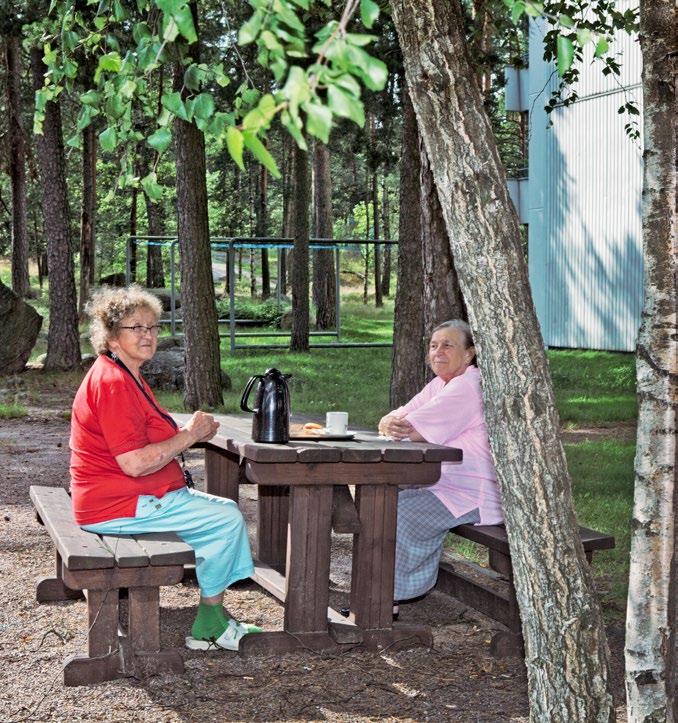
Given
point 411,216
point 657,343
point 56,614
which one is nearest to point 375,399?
point 411,216

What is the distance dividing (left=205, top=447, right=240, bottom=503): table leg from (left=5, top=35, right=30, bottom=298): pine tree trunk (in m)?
18.6

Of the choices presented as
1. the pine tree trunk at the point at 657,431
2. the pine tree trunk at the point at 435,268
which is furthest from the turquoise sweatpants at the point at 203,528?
the pine tree trunk at the point at 435,268

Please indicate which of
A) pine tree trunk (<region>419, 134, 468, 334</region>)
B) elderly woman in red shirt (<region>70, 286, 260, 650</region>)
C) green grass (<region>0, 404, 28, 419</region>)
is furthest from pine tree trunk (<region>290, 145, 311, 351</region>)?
elderly woman in red shirt (<region>70, 286, 260, 650</region>)

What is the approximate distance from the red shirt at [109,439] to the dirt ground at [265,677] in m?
0.68

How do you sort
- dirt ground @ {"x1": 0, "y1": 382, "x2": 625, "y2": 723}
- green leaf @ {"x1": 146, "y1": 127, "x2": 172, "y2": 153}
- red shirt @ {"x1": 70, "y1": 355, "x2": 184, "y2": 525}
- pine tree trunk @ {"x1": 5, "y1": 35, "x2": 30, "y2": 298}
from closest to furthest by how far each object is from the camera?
green leaf @ {"x1": 146, "y1": 127, "x2": 172, "y2": 153}
dirt ground @ {"x1": 0, "y1": 382, "x2": 625, "y2": 723}
red shirt @ {"x1": 70, "y1": 355, "x2": 184, "y2": 525}
pine tree trunk @ {"x1": 5, "y1": 35, "x2": 30, "y2": 298}

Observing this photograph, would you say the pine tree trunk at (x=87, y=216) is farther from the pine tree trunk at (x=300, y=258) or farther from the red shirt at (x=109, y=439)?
the red shirt at (x=109, y=439)

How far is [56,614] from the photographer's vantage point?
18.1 ft

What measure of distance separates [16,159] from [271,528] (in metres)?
20.2

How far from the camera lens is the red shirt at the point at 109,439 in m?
4.60

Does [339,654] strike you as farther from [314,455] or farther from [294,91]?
[294,91]

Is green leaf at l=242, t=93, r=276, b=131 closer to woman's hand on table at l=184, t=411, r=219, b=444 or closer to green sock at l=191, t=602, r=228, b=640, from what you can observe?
woman's hand on table at l=184, t=411, r=219, b=444

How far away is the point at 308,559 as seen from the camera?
192 inches

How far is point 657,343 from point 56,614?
3.37 metres

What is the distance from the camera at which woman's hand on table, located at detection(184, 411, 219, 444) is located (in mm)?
4809
